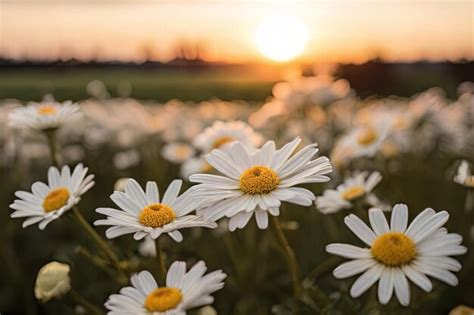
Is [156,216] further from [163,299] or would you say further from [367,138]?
[367,138]

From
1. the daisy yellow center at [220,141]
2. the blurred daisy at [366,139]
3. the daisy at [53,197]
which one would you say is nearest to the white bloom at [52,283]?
A: the daisy at [53,197]

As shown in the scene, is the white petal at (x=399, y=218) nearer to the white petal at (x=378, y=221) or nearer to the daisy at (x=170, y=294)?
the white petal at (x=378, y=221)

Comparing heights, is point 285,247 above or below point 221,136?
below

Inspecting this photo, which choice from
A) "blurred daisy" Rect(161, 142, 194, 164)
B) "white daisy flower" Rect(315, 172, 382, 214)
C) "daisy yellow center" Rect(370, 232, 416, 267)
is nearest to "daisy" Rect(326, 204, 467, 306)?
"daisy yellow center" Rect(370, 232, 416, 267)

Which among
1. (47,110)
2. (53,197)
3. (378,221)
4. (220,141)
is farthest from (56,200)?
(220,141)

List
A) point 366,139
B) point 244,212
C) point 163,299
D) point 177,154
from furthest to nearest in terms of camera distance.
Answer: point 177,154
point 366,139
point 244,212
point 163,299

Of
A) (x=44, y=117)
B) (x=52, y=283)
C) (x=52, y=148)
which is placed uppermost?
(x=44, y=117)
